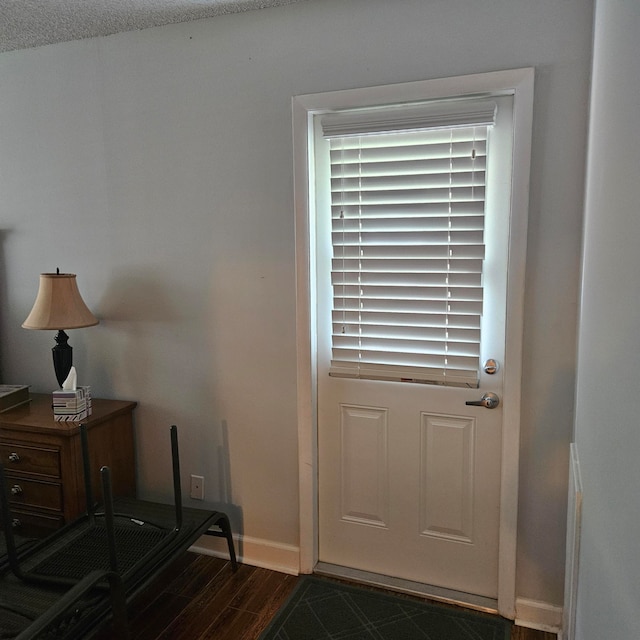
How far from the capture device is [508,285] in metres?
2.14

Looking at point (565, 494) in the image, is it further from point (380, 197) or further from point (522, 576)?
point (380, 197)

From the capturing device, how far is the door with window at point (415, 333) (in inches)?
87.3

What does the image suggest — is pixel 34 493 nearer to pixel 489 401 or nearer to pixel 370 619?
pixel 370 619

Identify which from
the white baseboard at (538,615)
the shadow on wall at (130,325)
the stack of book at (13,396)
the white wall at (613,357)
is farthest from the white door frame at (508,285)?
the stack of book at (13,396)

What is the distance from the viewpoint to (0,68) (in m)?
2.87

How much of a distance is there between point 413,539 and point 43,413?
5.97ft

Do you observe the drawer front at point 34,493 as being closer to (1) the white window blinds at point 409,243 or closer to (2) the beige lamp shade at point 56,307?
(2) the beige lamp shade at point 56,307

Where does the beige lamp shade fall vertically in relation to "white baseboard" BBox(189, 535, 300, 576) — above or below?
above

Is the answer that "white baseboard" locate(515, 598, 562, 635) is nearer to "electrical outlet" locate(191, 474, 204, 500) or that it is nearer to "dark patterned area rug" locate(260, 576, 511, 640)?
"dark patterned area rug" locate(260, 576, 511, 640)

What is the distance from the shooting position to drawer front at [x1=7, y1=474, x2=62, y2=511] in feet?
8.27

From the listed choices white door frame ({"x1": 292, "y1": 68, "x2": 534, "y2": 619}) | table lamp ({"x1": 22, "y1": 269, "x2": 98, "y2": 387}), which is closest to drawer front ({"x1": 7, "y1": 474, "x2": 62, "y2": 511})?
table lamp ({"x1": 22, "y1": 269, "x2": 98, "y2": 387})

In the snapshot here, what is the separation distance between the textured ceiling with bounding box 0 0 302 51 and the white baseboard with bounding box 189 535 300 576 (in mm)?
2399

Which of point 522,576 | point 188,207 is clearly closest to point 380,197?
point 188,207

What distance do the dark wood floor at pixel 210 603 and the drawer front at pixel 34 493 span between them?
1.94 ft
